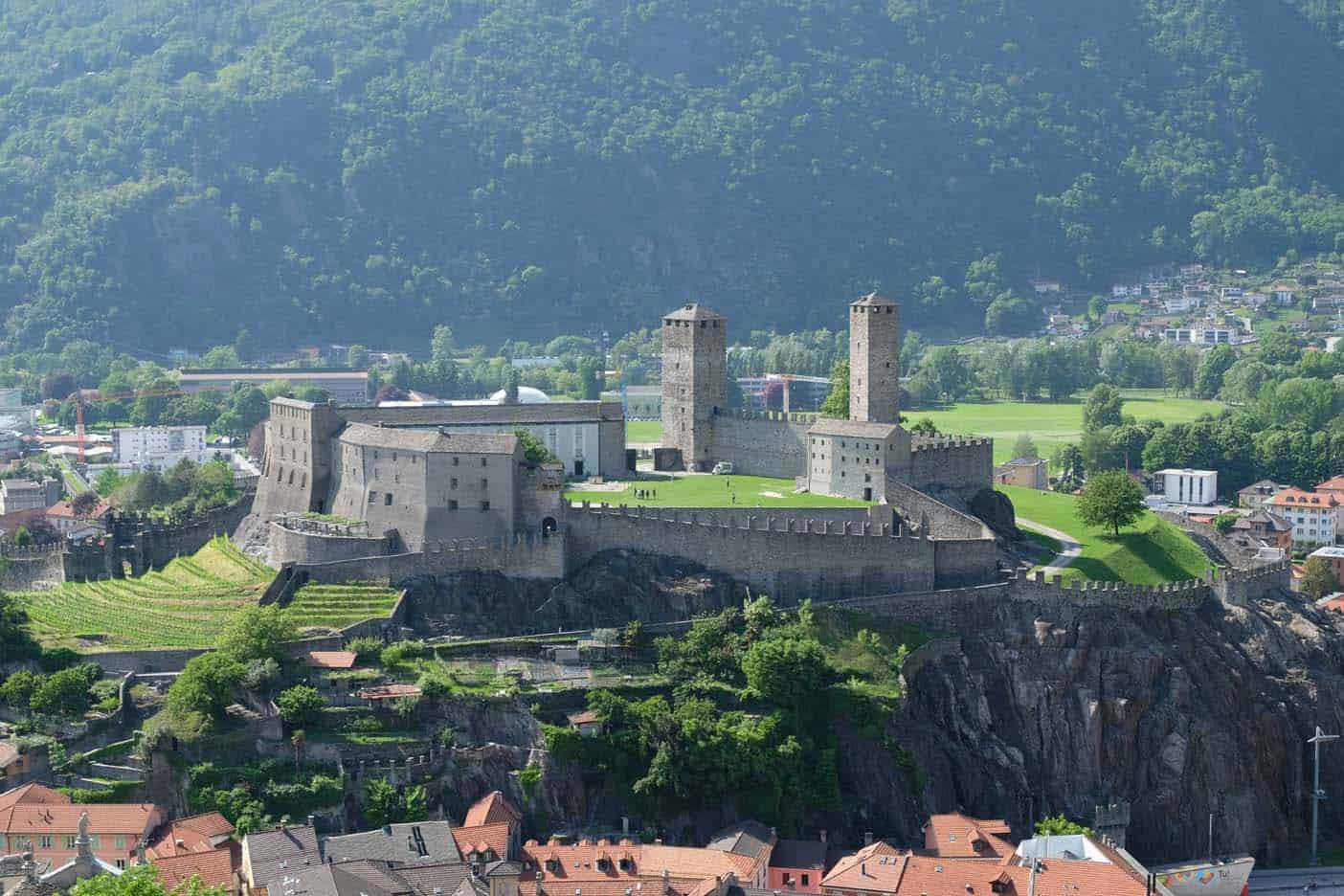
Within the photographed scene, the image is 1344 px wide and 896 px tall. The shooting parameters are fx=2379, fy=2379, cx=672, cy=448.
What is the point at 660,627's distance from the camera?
8881 centimetres

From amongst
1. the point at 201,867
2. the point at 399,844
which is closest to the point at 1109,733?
the point at 399,844

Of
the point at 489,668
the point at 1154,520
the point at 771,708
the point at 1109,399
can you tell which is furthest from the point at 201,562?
the point at 1109,399

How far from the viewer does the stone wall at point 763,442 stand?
104750mm

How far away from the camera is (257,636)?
82.1m

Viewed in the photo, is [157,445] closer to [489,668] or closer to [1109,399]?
[1109,399]

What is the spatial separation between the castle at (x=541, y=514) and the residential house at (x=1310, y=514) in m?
41.1

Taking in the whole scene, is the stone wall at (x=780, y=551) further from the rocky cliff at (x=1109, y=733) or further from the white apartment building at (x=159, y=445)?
the white apartment building at (x=159, y=445)

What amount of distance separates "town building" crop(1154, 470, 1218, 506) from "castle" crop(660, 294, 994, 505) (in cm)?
4115

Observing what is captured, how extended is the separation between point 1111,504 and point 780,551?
59.0ft

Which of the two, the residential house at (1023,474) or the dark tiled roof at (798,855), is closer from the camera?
the dark tiled roof at (798,855)

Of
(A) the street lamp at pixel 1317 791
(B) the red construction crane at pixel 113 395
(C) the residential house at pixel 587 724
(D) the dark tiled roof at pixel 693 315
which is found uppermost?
(D) the dark tiled roof at pixel 693 315

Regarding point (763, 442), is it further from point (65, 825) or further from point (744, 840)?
point (65, 825)

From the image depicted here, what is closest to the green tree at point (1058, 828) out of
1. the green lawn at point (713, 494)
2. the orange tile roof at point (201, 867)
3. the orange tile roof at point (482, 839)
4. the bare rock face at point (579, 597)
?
the bare rock face at point (579, 597)

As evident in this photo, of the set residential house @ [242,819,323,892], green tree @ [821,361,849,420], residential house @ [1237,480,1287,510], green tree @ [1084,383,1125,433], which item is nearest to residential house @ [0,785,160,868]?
residential house @ [242,819,323,892]
